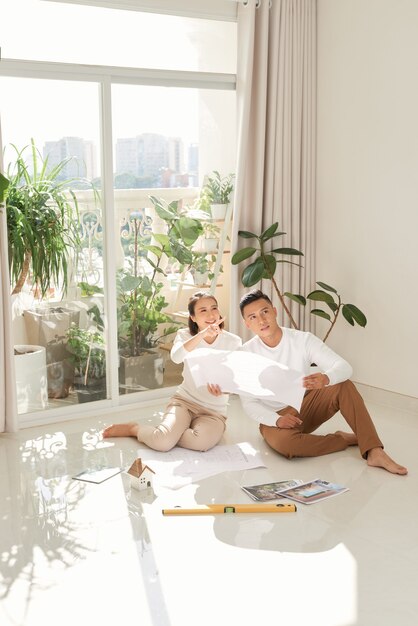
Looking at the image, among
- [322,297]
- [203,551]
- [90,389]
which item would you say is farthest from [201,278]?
[203,551]

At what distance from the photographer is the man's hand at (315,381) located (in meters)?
3.87

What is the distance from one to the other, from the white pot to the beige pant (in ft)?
2.58

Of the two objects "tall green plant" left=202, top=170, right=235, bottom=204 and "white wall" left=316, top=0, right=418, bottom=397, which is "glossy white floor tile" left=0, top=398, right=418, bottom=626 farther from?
"tall green plant" left=202, top=170, right=235, bottom=204

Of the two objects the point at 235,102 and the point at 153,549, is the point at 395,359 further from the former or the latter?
the point at 153,549

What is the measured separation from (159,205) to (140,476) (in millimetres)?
2012

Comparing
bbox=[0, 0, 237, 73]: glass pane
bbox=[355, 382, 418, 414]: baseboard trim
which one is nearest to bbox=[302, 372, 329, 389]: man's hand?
bbox=[355, 382, 418, 414]: baseboard trim

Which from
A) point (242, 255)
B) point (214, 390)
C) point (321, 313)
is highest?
point (242, 255)

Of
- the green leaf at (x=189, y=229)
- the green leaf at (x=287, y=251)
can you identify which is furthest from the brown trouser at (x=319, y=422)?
the green leaf at (x=189, y=229)

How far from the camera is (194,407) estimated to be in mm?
4309

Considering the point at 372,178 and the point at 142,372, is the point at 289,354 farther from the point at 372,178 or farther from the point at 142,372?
the point at 372,178

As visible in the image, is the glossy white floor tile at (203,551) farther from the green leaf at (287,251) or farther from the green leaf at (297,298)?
the green leaf at (287,251)

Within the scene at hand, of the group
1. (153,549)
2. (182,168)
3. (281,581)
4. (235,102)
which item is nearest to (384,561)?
(281,581)

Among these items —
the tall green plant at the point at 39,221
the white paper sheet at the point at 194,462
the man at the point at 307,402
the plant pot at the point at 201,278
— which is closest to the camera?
the white paper sheet at the point at 194,462

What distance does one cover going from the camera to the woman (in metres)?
4.14
